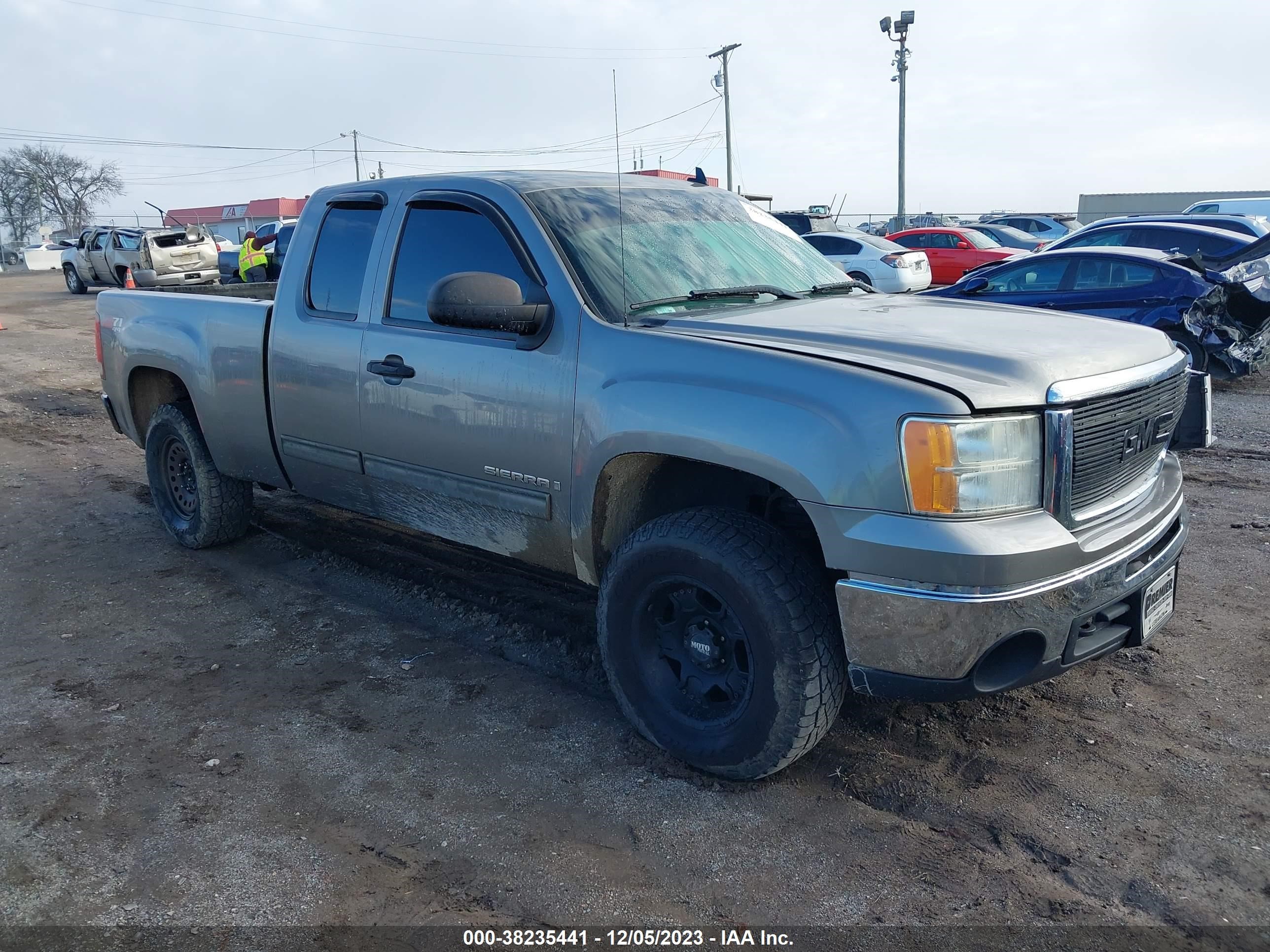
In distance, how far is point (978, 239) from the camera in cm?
2103

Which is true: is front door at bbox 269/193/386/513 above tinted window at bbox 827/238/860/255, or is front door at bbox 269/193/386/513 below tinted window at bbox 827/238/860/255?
below

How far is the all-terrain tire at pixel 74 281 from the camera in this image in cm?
2603

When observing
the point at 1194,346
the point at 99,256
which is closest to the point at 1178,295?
the point at 1194,346

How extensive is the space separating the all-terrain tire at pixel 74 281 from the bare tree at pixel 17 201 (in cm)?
4859

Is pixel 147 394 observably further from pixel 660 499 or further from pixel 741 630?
pixel 741 630

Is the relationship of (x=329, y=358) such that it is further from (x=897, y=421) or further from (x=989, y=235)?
(x=989, y=235)

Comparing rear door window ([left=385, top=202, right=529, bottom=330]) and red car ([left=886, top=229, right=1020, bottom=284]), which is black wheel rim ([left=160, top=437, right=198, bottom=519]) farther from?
red car ([left=886, top=229, right=1020, bottom=284])

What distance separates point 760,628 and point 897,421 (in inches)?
29.0

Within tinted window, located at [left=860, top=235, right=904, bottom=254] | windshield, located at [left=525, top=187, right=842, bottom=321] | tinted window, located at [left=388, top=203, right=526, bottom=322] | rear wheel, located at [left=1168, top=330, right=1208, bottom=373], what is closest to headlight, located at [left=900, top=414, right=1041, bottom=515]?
windshield, located at [left=525, top=187, right=842, bottom=321]

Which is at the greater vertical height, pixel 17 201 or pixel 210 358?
pixel 17 201

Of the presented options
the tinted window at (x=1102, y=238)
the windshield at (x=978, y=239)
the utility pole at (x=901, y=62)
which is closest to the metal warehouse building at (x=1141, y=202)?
Result: the utility pole at (x=901, y=62)

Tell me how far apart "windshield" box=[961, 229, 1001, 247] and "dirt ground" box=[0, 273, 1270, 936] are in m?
17.1

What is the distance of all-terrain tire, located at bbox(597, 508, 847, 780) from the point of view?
2900mm

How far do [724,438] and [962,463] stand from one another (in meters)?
0.69
